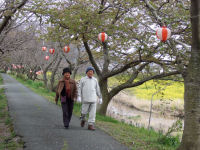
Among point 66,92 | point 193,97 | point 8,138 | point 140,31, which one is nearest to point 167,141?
point 193,97

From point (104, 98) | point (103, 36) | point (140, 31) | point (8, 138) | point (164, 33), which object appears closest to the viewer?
point (164, 33)

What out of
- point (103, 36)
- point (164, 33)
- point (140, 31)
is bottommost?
point (164, 33)

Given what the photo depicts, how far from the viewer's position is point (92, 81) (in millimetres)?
6703

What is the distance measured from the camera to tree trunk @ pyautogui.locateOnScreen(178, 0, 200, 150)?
4.67 meters

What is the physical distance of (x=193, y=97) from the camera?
475 centimetres

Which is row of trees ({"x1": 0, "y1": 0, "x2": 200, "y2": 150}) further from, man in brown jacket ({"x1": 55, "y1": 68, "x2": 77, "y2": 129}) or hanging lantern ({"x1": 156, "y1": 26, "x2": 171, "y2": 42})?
man in brown jacket ({"x1": 55, "y1": 68, "x2": 77, "y2": 129})

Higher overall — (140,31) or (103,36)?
(140,31)

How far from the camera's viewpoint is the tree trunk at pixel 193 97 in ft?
15.3

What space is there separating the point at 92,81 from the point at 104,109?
227 inches

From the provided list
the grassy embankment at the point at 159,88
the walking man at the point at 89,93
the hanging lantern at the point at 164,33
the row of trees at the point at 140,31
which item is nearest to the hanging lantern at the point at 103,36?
the row of trees at the point at 140,31

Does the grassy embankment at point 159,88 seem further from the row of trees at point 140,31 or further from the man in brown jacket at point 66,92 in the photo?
the man in brown jacket at point 66,92

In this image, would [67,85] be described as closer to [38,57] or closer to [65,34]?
[65,34]

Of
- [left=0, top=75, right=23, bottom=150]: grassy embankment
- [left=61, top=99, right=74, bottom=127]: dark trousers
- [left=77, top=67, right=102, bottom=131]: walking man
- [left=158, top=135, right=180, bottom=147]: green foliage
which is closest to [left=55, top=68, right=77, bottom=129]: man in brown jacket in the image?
[left=61, top=99, right=74, bottom=127]: dark trousers

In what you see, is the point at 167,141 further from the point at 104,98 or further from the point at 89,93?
the point at 104,98
